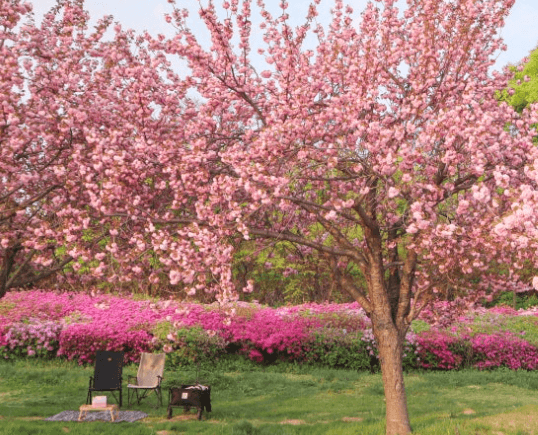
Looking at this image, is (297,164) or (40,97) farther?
(40,97)

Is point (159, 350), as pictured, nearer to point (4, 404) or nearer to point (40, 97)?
point (4, 404)

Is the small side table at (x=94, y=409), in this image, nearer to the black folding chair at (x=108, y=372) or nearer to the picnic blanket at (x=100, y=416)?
the picnic blanket at (x=100, y=416)

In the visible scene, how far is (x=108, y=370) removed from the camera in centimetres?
1142

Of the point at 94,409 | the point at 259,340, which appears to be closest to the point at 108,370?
the point at 94,409

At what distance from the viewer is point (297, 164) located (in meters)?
7.66

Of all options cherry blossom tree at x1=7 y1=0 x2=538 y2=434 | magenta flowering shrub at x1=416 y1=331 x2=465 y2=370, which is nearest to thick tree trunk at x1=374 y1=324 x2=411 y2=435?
cherry blossom tree at x1=7 y1=0 x2=538 y2=434

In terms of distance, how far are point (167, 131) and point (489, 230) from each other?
5.44 meters

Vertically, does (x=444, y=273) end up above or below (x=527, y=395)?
above

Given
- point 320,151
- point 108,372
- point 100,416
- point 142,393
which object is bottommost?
point 100,416

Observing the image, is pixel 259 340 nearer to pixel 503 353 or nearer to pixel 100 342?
pixel 100 342

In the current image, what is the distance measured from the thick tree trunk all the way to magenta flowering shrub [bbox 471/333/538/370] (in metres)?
9.23

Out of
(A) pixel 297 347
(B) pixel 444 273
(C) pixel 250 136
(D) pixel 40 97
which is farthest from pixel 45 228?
(A) pixel 297 347

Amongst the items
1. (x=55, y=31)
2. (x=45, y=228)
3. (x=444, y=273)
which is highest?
(x=55, y=31)

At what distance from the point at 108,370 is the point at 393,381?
5953mm
